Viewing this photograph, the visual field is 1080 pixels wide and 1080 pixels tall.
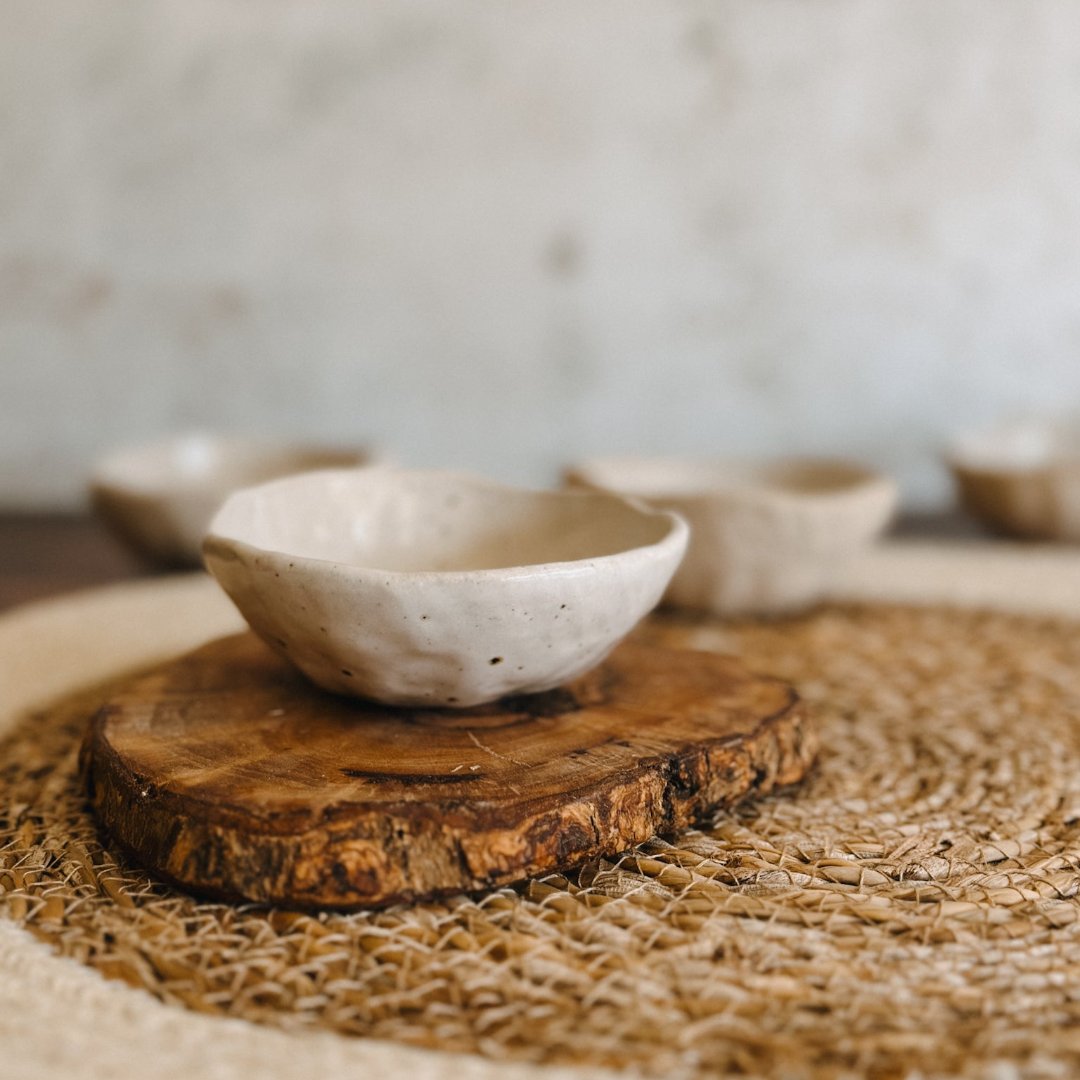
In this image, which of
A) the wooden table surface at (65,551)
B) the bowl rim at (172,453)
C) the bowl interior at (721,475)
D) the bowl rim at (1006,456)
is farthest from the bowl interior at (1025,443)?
the bowl rim at (172,453)

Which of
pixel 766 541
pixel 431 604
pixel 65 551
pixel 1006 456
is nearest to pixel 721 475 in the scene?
pixel 766 541

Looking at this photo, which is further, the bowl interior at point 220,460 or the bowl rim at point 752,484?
the bowl interior at point 220,460

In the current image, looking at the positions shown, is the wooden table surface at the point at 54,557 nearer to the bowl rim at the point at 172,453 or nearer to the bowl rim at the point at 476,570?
the bowl rim at the point at 172,453

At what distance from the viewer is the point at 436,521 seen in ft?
2.44

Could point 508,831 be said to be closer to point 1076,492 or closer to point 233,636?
point 233,636

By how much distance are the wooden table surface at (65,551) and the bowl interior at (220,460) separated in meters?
0.10

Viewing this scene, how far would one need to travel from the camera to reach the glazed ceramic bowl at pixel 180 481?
112 centimetres

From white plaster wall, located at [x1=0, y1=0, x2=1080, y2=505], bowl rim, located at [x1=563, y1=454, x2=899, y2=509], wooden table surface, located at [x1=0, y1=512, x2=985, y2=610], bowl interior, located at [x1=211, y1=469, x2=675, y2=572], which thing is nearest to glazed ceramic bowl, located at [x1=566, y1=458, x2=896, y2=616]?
bowl rim, located at [x1=563, y1=454, x2=899, y2=509]

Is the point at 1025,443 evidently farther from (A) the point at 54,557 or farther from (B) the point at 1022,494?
(A) the point at 54,557

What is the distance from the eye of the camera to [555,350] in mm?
1682

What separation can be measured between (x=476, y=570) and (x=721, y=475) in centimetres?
63

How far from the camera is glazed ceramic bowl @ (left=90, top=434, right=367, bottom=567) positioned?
112cm

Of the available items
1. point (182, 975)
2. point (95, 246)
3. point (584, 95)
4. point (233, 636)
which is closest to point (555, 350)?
point (584, 95)

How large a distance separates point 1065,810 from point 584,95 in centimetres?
126
